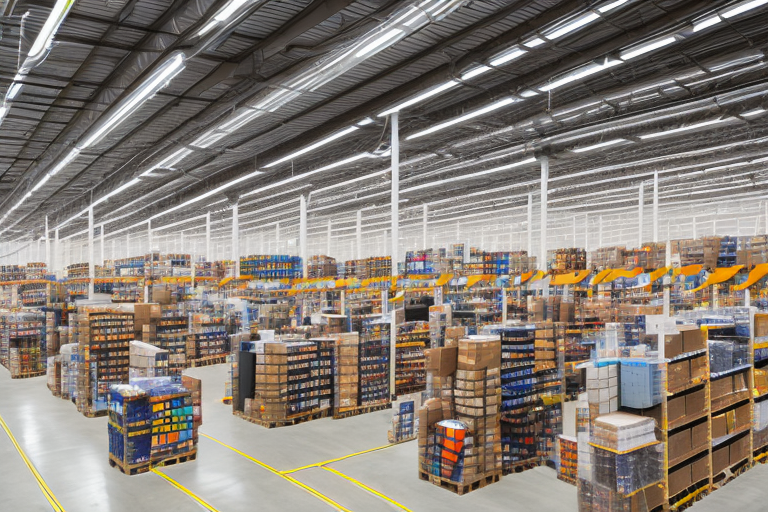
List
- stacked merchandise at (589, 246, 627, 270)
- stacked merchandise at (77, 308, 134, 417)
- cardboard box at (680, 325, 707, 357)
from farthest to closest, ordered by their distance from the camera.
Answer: stacked merchandise at (589, 246, 627, 270)
stacked merchandise at (77, 308, 134, 417)
cardboard box at (680, 325, 707, 357)

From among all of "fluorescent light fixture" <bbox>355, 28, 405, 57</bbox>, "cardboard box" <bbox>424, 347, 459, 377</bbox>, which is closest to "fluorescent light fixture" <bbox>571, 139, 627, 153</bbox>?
"fluorescent light fixture" <bbox>355, 28, 405, 57</bbox>

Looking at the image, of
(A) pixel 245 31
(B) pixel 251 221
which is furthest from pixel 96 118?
(B) pixel 251 221

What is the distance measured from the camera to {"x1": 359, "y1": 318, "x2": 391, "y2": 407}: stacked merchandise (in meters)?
10.9

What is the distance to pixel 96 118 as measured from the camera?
34.2 feet

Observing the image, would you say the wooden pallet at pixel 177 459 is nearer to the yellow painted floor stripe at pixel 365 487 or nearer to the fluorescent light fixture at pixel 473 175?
the yellow painted floor stripe at pixel 365 487

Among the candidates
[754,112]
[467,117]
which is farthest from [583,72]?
[754,112]

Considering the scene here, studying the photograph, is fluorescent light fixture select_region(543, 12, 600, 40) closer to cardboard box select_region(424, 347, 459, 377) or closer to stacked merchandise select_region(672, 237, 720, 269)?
cardboard box select_region(424, 347, 459, 377)

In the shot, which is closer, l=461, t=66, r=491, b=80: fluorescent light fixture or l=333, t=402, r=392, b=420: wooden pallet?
l=461, t=66, r=491, b=80: fluorescent light fixture

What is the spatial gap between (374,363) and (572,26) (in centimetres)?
716

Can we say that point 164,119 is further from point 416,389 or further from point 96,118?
point 416,389

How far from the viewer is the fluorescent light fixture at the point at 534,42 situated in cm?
727

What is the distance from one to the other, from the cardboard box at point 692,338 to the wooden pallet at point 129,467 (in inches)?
286

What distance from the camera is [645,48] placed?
7391mm

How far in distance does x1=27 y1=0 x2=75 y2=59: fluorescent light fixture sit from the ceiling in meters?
0.15
